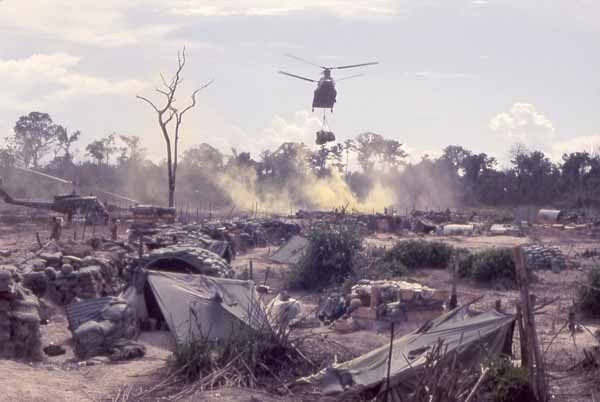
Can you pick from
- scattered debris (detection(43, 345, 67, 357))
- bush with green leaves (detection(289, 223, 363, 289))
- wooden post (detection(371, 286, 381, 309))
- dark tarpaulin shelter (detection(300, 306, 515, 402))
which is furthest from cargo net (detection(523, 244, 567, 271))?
scattered debris (detection(43, 345, 67, 357))

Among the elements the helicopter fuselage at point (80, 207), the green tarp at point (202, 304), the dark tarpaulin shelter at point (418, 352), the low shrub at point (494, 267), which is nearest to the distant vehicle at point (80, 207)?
the helicopter fuselage at point (80, 207)

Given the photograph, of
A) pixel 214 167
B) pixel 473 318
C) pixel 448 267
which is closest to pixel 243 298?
pixel 473 318

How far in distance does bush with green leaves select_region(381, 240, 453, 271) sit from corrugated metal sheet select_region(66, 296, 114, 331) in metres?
10.6

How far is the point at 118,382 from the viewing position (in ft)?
28.9

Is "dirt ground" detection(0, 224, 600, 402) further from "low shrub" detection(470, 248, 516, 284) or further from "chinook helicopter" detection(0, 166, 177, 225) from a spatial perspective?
"chinook helicopter" detection(0, 166, 177, 225)

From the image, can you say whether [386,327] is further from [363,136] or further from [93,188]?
[363,136]

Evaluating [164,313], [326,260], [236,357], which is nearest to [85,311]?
[164,313]

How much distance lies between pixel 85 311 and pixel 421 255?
38.1 feet

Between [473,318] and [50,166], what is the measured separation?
53.3 metres

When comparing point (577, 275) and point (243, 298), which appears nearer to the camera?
point (243, 298)

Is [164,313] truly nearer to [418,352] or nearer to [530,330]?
[418,352]

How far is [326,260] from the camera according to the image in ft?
58.1

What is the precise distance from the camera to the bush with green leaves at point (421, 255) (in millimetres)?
20562

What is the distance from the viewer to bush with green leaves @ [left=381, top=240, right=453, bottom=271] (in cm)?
2056
